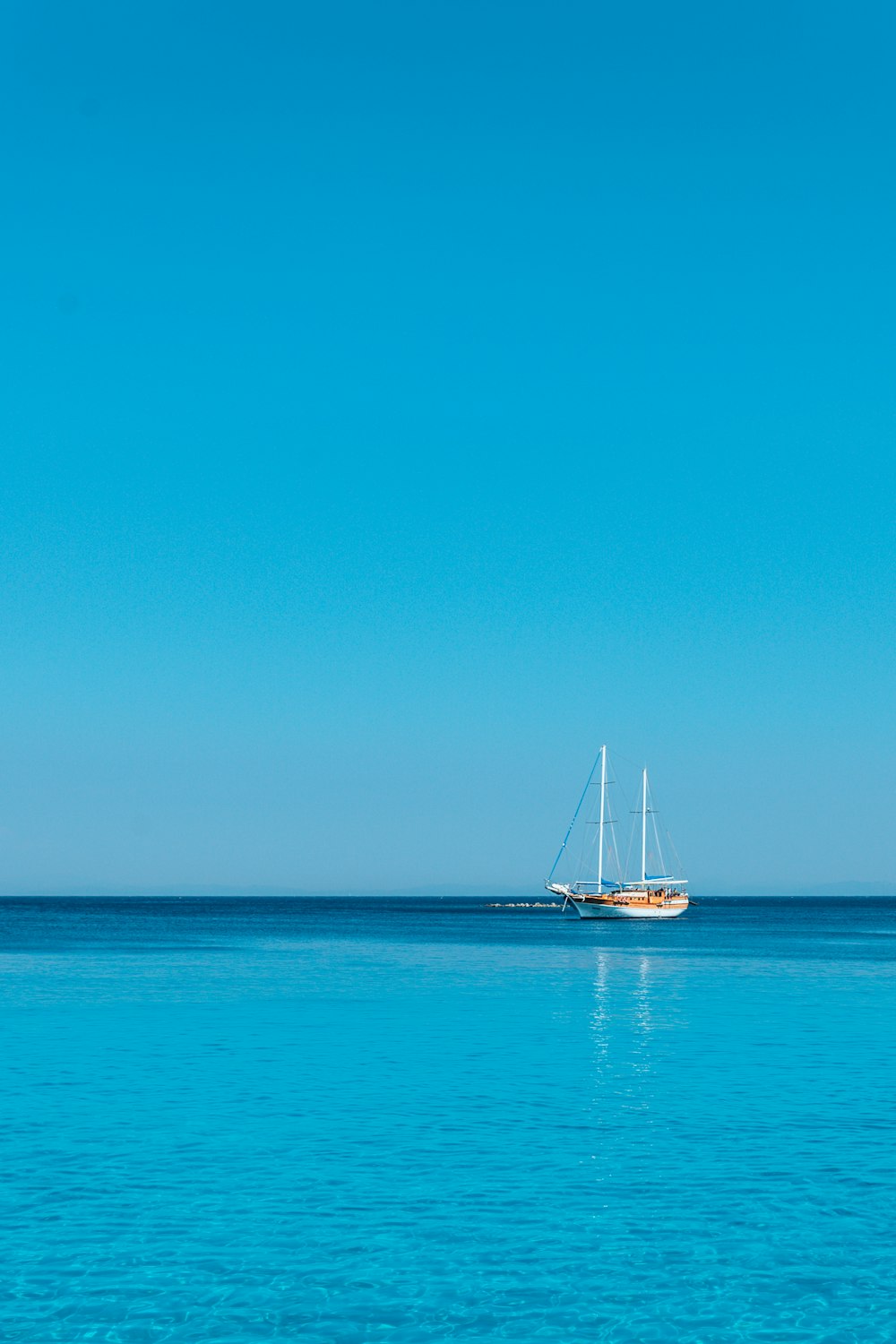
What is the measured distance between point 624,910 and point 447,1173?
131125 mm

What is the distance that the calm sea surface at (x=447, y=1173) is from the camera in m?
15.6

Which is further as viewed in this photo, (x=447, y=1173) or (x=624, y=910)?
(x=624, y=910)

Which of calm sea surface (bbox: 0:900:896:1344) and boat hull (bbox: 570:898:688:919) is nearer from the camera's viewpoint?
calm sea surface (bbox: 0:900:896:1344)

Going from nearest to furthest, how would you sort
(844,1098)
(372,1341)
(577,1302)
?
(372,1341), (577,1302), (844,1098)

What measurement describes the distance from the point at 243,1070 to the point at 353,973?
37.2 meters

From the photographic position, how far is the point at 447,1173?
72.7 ft

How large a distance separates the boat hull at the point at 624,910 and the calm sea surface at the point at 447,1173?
101m

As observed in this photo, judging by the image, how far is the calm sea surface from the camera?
15.6m

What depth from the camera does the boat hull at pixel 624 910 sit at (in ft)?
493

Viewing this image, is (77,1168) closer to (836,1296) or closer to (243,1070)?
(243,1070)

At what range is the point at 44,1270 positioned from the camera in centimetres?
1675

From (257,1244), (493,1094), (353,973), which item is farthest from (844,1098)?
(353,973)

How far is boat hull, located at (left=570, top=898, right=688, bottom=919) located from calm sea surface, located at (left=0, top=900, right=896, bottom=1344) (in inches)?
3982

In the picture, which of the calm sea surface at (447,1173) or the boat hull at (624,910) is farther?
the boat hull at (624,910)
